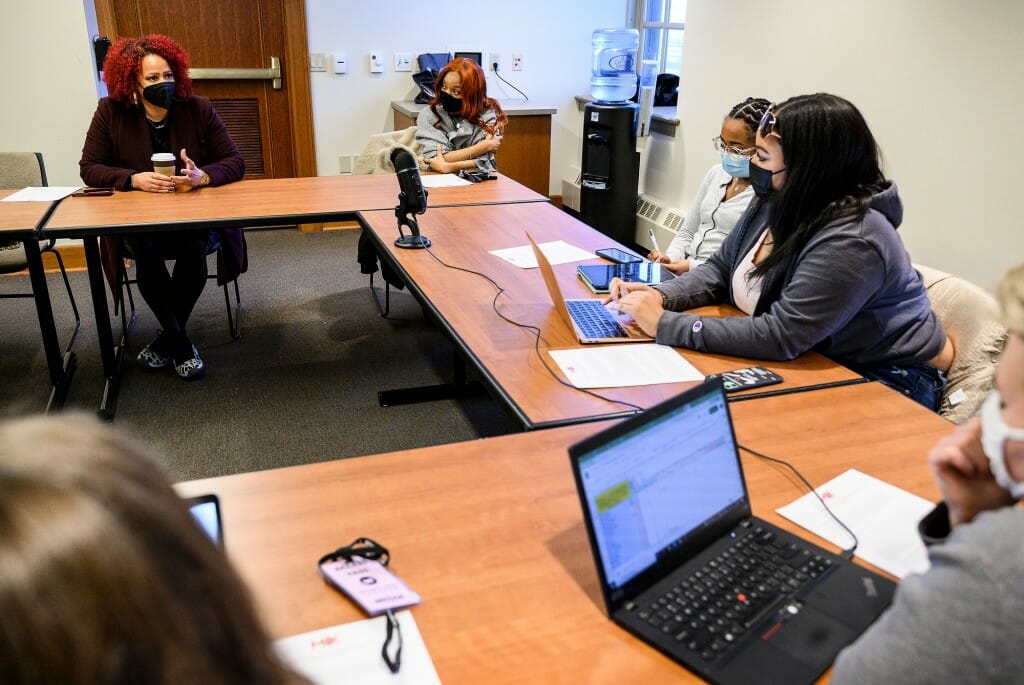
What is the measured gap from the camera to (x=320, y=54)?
5.30m

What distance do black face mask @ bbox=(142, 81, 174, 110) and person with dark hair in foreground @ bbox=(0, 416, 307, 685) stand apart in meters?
3.16

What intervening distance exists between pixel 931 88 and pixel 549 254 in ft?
5.50

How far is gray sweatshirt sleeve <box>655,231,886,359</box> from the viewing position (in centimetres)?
181

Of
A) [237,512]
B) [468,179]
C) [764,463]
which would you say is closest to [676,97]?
[468,179]

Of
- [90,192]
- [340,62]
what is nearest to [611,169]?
[340,62]

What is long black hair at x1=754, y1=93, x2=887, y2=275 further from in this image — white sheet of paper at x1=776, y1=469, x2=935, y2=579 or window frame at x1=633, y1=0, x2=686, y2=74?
window frame at x1=633, y1=0, x2=686, y2=74

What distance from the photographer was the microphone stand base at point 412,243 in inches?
109

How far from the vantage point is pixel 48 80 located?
437 cm

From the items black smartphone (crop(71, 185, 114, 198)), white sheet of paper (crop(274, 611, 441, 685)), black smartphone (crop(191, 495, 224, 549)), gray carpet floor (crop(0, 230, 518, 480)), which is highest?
black smartphone (crop(191, 495, 224, 549))

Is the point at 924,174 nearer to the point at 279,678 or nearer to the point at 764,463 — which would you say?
the point at 764,463

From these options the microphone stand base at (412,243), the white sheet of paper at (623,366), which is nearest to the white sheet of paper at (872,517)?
the white sheet of paper at (623,366)

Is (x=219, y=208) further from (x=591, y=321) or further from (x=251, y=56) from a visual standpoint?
(x=251, y=56)

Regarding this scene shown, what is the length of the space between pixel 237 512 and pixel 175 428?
191cm

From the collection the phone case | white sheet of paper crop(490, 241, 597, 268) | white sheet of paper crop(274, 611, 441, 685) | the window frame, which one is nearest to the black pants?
white sheet of paper crop(490, 241, 597, 268)
